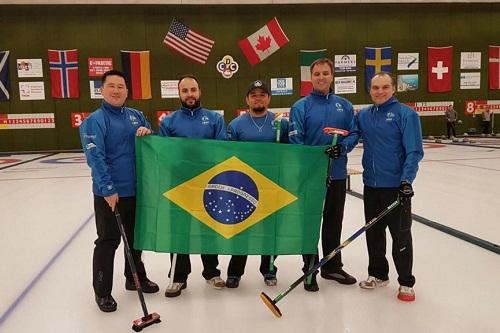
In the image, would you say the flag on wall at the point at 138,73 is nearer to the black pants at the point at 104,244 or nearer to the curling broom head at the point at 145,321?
the black pants at the point at 104,244

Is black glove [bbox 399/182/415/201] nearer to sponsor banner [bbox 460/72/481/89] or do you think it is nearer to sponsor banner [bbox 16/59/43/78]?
sponsor banner [bbox 16/59/43/78]

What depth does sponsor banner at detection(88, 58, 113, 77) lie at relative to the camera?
604 inches

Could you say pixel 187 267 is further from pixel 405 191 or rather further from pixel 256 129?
pixel 405 191

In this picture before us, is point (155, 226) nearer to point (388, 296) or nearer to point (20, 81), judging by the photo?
point (388, 296)

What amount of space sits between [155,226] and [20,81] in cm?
→ 1503

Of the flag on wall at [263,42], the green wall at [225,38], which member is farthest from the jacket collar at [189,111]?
the flag on wall at [263,42]

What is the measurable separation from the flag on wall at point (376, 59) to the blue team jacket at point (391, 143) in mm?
14436

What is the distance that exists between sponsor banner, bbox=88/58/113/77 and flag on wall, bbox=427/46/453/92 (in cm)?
1280

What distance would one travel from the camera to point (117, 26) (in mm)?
15297

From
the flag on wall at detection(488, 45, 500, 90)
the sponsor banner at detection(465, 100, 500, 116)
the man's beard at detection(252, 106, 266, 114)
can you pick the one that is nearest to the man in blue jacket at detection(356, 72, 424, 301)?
the man's beard at detection(252, 106, 266, 114)

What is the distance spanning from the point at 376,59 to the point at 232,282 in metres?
15.3

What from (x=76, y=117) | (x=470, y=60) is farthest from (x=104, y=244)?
(x=470, y=60)

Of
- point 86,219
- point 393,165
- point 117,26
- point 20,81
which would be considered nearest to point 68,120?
point 20,81

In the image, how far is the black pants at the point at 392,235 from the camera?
Result: 9.00 ft
